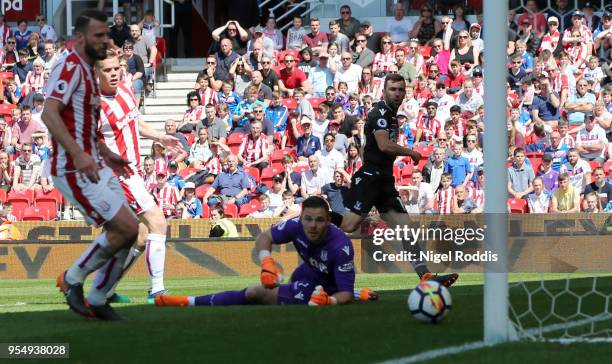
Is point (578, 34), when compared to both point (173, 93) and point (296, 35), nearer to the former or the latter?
point (296, 35)

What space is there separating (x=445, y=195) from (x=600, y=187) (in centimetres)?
226

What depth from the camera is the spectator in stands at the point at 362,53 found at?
2206cm

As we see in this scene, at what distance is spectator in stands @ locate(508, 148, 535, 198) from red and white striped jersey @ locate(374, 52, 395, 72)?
470 cm

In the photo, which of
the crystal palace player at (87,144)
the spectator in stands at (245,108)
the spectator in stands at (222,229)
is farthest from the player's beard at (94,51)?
the spectator in stands at (245,108)

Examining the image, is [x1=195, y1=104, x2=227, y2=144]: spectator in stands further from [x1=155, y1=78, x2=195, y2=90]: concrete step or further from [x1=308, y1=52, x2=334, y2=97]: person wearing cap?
[x1=155, y1=78, x2=195, y2=90]: concrete step

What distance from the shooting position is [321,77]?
22.1 metres

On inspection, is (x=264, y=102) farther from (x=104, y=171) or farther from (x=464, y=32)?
(x=104, y=171)

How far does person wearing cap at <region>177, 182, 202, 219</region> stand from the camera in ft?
62.1

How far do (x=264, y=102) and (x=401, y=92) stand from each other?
10052 millimetres

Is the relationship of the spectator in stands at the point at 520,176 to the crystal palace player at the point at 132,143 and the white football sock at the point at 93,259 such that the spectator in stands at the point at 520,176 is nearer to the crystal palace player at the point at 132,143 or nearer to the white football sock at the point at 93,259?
the crystal palace player at the point at 132,143

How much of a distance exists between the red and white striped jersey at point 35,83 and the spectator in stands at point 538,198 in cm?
1069

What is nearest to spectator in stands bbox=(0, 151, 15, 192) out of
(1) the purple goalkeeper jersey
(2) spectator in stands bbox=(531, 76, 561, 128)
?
(2) spectator in stands bbox=(531, 76, 561, 128)

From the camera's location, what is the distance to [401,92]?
1148 centimetres

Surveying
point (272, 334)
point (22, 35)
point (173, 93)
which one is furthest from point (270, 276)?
point (22, 35)
